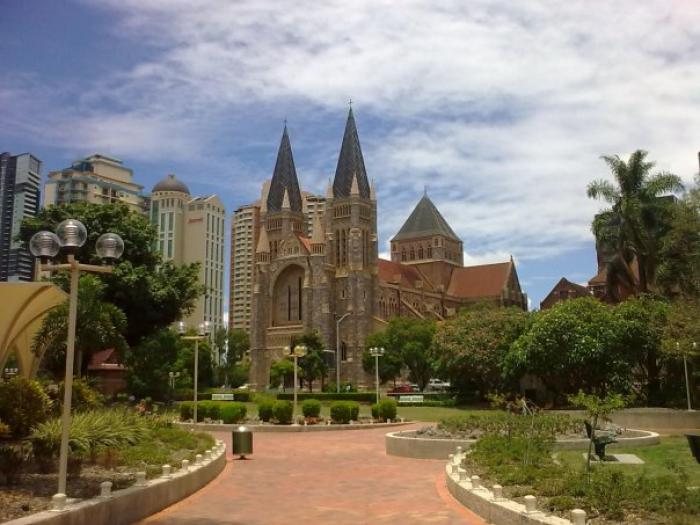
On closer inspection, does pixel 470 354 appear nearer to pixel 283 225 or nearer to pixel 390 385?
pixel 390 385

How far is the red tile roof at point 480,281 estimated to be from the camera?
98250mm

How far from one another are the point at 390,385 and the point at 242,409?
4623 centimetres

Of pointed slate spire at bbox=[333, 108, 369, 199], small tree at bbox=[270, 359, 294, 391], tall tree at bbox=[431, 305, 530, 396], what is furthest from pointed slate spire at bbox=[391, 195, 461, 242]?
tall tree at bbox=[431, 305, 530, 396]

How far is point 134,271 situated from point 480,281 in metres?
75.7

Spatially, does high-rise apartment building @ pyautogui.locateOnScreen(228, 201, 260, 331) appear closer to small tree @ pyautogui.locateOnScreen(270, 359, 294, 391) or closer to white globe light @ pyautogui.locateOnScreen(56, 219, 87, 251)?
small tree @ pyautogui.locateOnScreen(270, 359, 294, 391)

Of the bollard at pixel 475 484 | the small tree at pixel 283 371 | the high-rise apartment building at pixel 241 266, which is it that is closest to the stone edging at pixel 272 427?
the bollard at pixel 475 484

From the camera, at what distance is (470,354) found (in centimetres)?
3912

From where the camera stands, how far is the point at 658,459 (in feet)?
43.1

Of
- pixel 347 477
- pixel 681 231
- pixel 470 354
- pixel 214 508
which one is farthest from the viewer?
pixel 470 354

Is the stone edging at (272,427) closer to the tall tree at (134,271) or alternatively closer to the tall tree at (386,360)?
the tall tree at (134,271)

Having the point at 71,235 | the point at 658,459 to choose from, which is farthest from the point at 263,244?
the point at 71,235

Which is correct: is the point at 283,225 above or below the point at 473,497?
above

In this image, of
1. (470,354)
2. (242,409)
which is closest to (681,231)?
(470,354)

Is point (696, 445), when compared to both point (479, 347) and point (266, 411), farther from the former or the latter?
point (479, 347)
